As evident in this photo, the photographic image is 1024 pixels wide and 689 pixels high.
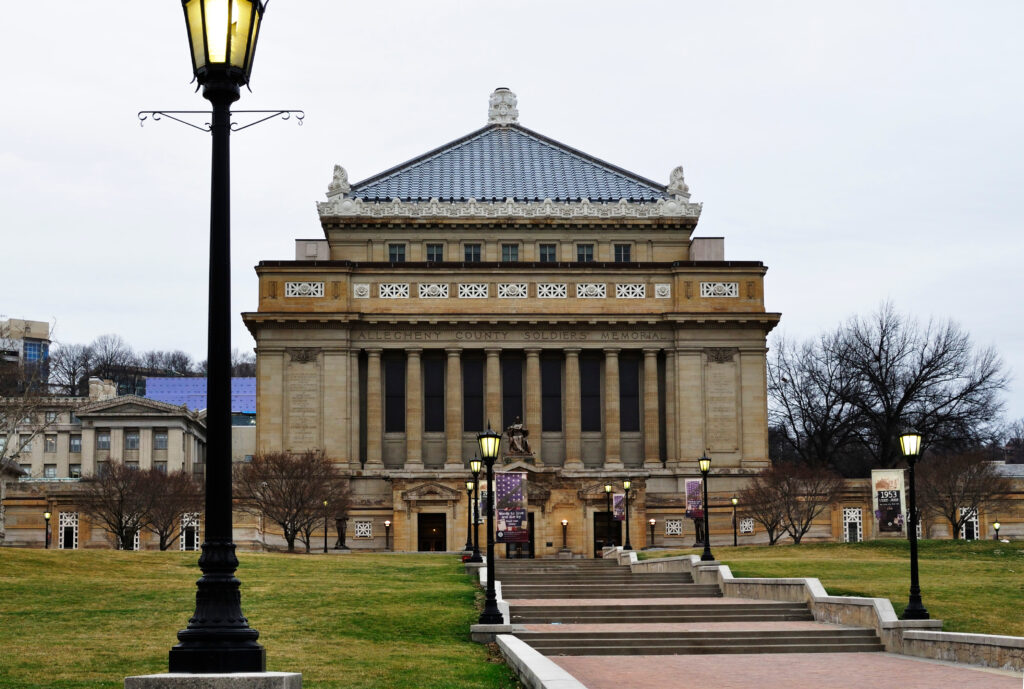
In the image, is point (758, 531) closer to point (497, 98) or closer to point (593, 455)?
point (593, 455)

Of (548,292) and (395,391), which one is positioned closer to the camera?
(548,292)

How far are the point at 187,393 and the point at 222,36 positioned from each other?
5822 inches

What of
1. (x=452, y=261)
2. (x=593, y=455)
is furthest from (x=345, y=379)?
(x=593, y=455)

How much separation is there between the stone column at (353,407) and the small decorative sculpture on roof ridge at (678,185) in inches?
1022

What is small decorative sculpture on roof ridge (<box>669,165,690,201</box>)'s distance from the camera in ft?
320

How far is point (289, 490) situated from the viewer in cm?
7288

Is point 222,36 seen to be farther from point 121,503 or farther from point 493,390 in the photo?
point 493,390

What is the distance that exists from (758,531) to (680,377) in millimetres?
11838

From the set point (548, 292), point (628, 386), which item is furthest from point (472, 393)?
point (628, 386)

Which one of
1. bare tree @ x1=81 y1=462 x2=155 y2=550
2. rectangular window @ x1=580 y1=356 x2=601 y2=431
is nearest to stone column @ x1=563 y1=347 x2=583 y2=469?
rectangular window @ x1=580 y1=356 x2=601 y2=431

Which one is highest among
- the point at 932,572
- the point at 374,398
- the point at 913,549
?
the point at 374,398

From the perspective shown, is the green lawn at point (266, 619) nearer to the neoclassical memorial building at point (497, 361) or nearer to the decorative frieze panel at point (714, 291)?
the neoclassical memorial building at point (497, 361)

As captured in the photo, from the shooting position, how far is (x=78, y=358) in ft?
588

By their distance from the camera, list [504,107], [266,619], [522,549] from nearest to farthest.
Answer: [266,619], [522,549], [504,107]
